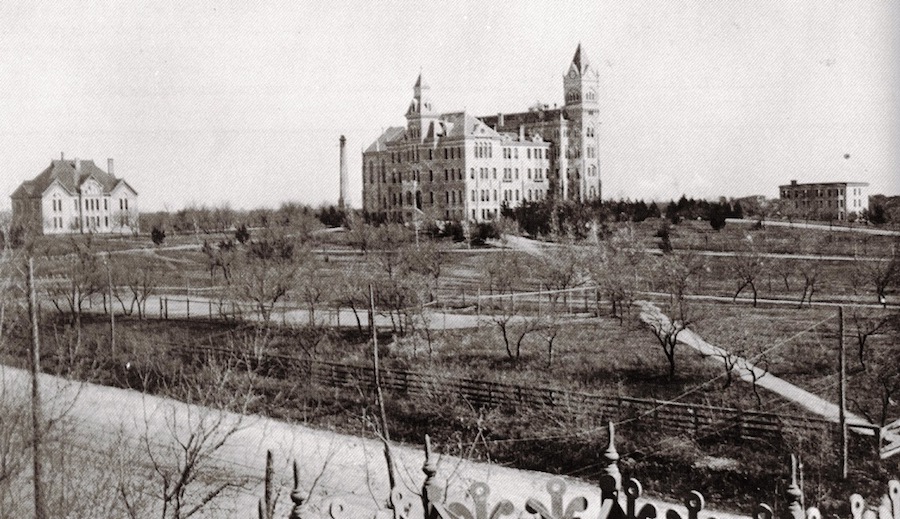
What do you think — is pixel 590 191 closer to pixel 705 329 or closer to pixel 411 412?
pixel 705 329

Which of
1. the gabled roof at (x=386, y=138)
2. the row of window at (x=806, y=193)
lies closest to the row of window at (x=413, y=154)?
the gabled roof at (x=386, y=138)

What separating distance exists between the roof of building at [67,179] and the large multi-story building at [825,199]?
322 inches

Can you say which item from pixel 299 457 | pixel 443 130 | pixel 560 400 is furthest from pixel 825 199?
pixel 299 457

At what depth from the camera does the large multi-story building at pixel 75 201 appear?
29.9 feet

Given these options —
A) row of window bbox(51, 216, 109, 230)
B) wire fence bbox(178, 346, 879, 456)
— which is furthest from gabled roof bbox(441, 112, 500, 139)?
row of window bbox(51, 216, 109, 230)

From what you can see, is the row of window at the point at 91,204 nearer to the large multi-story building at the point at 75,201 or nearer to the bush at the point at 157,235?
the large multi-story building at the point at 75,201

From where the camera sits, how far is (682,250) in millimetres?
11570

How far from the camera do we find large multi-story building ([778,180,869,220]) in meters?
8.95

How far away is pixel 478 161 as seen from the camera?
44.2ft

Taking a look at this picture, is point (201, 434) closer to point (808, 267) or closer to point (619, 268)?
point (619, 268)

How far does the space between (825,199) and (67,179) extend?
9.13 m

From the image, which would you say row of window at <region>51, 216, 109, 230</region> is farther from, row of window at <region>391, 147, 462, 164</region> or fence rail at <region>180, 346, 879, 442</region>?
row of window at <region>391, 147, 462, 164</region>

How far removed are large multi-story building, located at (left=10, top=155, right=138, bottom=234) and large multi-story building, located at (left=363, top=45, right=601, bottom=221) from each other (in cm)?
340

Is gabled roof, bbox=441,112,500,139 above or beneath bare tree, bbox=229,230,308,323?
above
